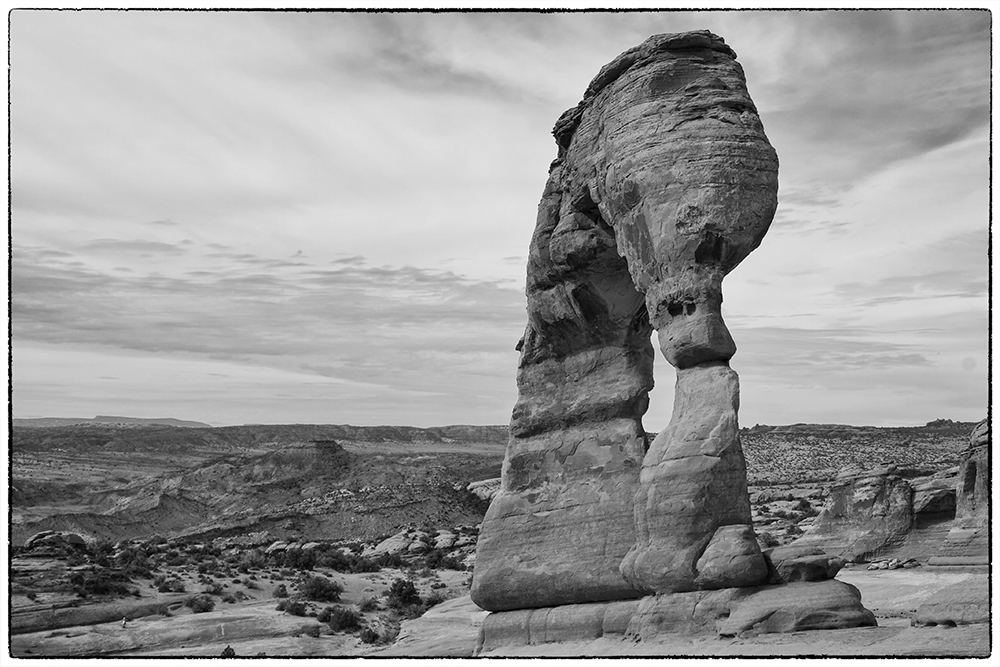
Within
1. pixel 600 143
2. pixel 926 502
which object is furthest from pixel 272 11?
pixel 926 502

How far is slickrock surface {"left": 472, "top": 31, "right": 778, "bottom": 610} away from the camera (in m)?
14.6

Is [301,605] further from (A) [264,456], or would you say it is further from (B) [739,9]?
(A) [264,456]

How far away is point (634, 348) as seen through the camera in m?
18.7

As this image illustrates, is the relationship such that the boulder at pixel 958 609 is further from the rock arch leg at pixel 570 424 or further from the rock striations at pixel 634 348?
the rock arch leg at pixel 570 424

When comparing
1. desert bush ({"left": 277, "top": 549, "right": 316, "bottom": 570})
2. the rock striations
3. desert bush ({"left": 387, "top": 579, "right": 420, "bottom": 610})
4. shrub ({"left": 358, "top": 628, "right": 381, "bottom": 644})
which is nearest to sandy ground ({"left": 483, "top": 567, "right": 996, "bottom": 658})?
the rock striations

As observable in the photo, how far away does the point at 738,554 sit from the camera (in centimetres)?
1373

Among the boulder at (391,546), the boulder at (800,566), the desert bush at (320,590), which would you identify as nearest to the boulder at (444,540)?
the boulder at (391,546)

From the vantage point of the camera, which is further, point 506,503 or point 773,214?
point 506,503

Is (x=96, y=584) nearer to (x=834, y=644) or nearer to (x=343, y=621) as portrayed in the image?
(x=343, y=621)

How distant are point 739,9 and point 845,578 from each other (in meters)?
14.1

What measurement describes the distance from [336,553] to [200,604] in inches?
641

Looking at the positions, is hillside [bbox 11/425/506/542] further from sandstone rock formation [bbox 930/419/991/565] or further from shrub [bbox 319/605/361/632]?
sandstone rock formation [bbox 930/419/991/565]

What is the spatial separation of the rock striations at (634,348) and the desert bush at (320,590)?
1190 cm

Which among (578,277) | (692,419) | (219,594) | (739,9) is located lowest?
(219,594)
